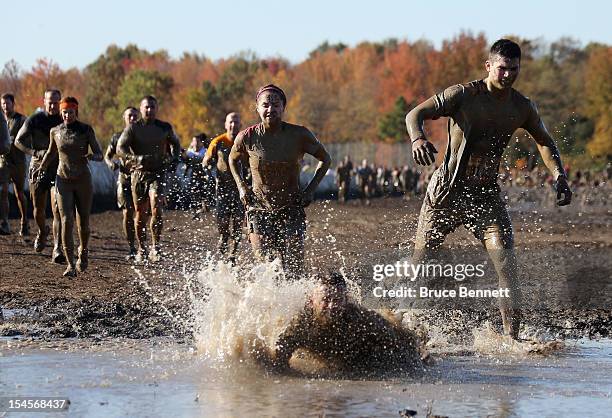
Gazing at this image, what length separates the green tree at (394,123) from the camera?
128250 mm

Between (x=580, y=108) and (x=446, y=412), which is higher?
(x=580, y=108)

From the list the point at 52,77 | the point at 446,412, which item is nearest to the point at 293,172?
the point at 446,412

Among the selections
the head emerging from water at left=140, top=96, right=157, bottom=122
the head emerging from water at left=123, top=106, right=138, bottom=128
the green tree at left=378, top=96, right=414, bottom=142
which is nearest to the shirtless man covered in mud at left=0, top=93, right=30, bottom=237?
the head emerging from water at left=123, top=106, right=138, bottom=128

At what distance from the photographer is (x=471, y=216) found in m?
10.1

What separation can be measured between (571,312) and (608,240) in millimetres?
12671

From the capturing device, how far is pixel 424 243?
1006cm

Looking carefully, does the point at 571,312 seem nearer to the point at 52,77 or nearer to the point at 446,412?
the point at 446,412

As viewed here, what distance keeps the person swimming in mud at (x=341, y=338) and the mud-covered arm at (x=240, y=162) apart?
1904 mm

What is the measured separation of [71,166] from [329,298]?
6736 mm

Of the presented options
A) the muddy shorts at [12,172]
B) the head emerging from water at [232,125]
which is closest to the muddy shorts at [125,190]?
the head emerging from water at [232,125]

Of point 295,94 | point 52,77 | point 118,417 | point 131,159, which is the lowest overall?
point 118,417

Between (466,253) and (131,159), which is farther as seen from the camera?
(466,253)

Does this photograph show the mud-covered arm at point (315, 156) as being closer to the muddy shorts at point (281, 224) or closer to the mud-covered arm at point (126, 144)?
the muddy shorts at point (281, 224)

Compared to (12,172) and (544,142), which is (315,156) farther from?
(12,172)
